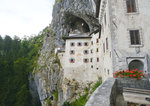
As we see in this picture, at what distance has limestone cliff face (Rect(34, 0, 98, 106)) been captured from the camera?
19734 millimetres

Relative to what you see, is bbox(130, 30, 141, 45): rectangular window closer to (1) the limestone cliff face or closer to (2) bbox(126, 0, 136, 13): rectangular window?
(2) bbox(126, 0, 136, 13): rectangular window

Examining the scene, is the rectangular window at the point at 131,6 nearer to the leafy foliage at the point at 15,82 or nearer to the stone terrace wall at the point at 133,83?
the stone terrace wall at the point at 133,83

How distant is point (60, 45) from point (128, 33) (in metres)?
19.8

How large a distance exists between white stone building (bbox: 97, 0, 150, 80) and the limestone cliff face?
12907 mm

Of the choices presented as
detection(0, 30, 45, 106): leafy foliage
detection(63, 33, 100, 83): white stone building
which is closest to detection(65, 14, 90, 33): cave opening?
detection(63, 33, 100, 83): white stone building

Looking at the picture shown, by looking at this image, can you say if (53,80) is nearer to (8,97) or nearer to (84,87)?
(84,87)

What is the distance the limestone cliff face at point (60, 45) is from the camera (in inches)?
777

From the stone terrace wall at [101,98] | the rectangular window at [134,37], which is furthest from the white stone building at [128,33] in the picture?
the stone terrace wall at [101,98]

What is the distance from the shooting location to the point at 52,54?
2581 centimetres

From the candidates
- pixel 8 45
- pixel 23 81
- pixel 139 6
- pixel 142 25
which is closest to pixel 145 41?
pixel 142 25

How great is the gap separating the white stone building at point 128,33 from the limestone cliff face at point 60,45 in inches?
508

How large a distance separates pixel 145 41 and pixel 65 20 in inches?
854

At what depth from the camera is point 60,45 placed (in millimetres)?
25188

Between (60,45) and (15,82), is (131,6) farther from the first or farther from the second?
(15,82)
